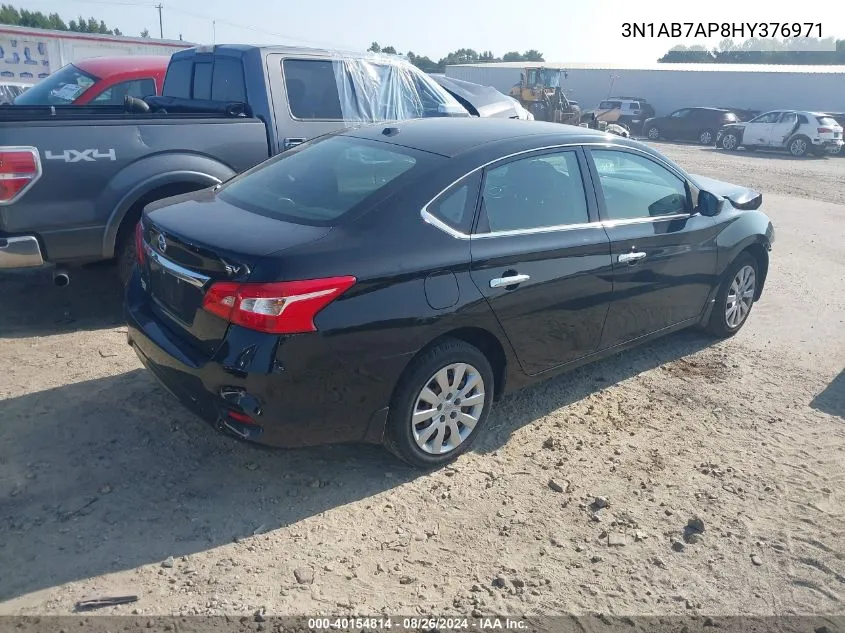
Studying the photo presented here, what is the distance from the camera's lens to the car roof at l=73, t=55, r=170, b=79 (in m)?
8.64

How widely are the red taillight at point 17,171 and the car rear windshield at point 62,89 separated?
454 cm

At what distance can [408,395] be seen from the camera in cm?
342

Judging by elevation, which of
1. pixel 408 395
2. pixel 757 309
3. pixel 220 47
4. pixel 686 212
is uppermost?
pixel 220 47

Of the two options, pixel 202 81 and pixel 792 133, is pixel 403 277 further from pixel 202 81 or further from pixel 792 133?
pixel 792 133

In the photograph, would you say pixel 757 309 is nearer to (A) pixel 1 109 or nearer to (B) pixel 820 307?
(B) pixel 820 307

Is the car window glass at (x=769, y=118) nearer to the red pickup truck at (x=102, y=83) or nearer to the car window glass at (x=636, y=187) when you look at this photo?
the red pickup truck at (x=102, y=83)

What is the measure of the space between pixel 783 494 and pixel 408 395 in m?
2.04

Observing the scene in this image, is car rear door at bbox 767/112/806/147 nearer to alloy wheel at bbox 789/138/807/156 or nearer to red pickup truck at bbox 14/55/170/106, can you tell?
alloy wheel at bbox 789/138/807/156

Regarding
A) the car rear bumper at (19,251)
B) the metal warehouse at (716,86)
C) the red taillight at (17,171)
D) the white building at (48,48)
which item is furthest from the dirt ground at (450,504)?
the metal warehouse at (716,86)

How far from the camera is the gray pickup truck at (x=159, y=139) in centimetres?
455

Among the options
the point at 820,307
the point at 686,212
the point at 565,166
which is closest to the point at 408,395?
the point at 565,166

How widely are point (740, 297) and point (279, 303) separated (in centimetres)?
416

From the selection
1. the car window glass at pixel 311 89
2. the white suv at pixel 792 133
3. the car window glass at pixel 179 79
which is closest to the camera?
the car window glass at pixel 311 89

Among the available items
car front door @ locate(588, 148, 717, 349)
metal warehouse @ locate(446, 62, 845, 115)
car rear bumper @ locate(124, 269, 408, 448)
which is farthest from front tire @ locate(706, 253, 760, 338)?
metal warehouse @ locate(446, 62, 845, 115)
